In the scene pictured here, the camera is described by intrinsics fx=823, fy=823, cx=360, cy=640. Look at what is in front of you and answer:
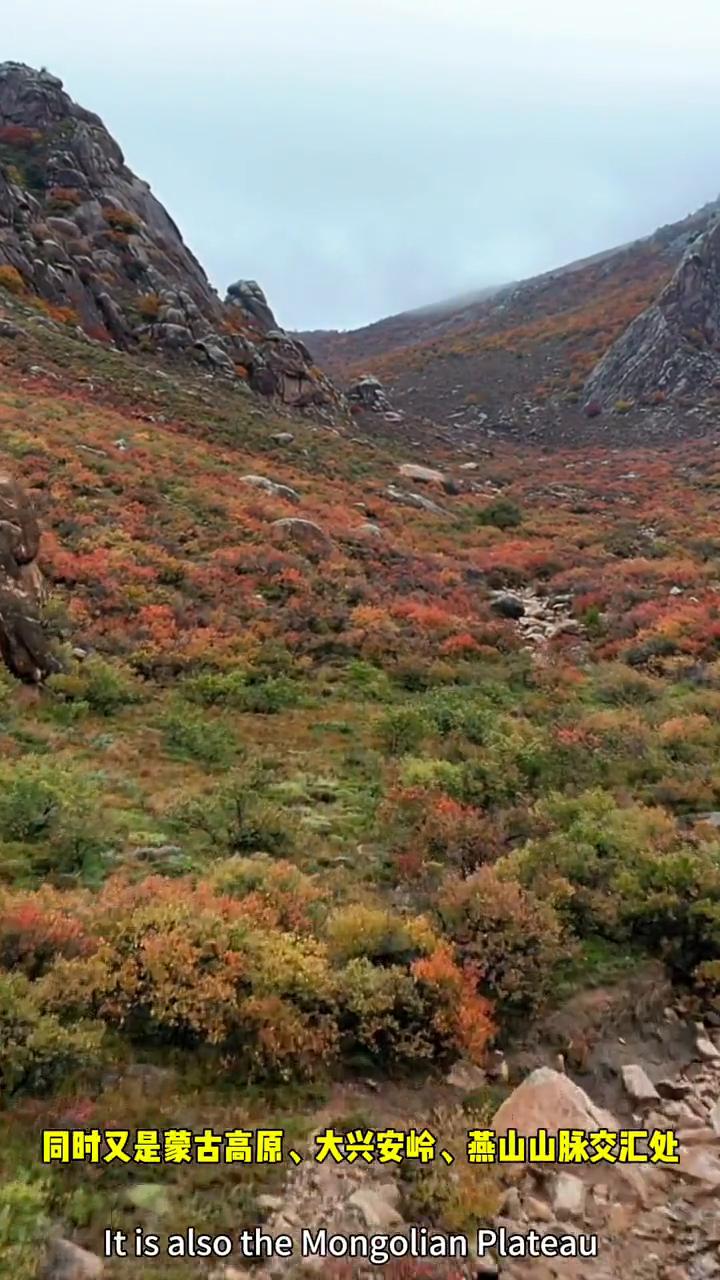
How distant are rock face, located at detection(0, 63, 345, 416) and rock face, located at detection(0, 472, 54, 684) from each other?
31168 millimetres

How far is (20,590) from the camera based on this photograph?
1162cm

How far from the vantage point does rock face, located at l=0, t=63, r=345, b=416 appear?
137ft

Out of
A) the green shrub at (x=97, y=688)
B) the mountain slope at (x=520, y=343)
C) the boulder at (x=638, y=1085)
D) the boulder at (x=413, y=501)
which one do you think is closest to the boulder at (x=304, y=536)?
the green shrub at (x=97, y=688)

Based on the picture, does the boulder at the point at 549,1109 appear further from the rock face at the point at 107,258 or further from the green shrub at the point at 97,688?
the rock face at the point at 107,258

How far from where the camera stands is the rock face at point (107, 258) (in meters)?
41.7

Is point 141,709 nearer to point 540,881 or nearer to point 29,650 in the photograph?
point 29,650

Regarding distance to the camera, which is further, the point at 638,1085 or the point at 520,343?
the point at 520,343

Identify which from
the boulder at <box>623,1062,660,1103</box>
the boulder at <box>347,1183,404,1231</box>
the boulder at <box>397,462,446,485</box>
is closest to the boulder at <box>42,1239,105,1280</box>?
the boulder at <box>347,1183,404,1231</box>

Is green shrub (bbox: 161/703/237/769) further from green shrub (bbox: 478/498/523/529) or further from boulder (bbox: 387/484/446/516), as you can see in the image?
green shrub (bbox: 478/498/523/529)

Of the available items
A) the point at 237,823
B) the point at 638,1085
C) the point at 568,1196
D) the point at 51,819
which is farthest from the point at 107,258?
the point at 568,1196

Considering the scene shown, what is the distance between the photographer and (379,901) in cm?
714

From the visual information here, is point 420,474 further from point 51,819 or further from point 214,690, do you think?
point 51,819

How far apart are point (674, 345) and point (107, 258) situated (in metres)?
40.0

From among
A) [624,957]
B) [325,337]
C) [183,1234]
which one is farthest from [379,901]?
[325,337]
